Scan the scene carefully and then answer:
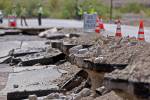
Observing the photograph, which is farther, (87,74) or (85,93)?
(87,74)

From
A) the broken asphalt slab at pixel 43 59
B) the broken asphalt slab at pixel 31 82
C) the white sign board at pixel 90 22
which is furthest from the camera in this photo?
the white sign board at pixel 90 22

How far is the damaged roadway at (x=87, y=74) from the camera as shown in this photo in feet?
28.6

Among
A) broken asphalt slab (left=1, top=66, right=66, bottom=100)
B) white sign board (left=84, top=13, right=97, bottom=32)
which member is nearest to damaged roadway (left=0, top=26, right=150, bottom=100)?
broken asphalt slab (left=1, top=66, right=66, bottom=100)

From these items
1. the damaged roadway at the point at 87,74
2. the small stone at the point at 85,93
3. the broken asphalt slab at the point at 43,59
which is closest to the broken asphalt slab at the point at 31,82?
the damaged roadway at the point at 87,74

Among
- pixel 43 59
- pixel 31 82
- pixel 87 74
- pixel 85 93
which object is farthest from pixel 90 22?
pixel 85 93

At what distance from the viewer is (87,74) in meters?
15.0

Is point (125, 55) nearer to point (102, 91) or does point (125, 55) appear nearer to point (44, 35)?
point (102, 91)

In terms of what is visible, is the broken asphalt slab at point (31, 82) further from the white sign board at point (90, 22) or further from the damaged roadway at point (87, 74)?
the white sign board at point (90, 22)

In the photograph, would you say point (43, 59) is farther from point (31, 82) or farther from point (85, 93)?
point (85, 93)

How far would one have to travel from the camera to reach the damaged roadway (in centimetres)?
870

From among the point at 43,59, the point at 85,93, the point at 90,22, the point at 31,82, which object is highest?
the point at 85,93

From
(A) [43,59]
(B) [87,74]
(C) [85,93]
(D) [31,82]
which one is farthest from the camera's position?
(A) [43,59]

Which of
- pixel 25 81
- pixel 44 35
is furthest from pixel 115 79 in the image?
pixel 44 35

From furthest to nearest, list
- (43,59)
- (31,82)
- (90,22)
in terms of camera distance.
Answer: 1. (90,22)
2. (43,59)
3. (31,82)
